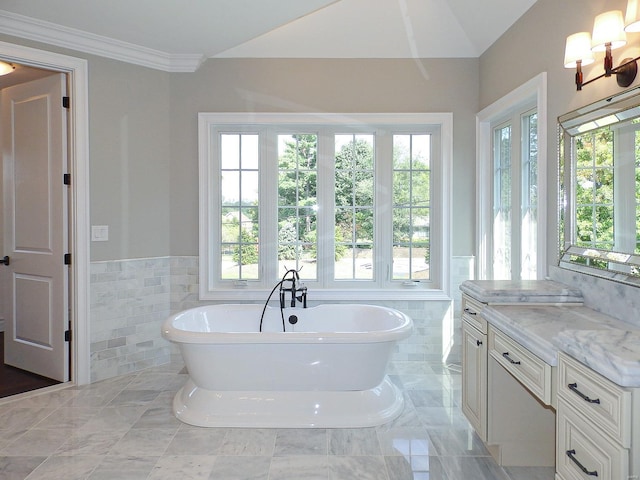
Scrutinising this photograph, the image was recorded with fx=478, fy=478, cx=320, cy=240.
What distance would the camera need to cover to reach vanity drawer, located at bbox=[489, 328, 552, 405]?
1.80 m

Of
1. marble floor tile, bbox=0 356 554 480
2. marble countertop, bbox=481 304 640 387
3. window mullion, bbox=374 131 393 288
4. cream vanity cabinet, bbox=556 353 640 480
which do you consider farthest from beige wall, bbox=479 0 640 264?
cream vanity cabinet, bbox=556 353 640 480

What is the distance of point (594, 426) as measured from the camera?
4.72 ft

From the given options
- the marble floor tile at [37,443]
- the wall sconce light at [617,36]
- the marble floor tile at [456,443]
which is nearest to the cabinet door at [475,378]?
the marble floor tile at [456,443]

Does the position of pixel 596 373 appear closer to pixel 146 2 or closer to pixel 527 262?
pixel 527 262

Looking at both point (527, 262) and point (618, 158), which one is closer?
point (618, 158)

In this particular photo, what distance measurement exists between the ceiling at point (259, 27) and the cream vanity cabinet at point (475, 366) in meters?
2.04

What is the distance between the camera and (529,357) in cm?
193

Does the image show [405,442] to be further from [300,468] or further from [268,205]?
[268,205]

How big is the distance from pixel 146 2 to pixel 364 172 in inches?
82.2

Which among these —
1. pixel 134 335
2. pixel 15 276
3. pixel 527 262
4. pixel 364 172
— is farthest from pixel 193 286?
pixel 527 262

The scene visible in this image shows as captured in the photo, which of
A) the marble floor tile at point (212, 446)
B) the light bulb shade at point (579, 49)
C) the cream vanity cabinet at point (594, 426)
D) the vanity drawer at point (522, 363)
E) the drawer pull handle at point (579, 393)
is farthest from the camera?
the marble floor tile at point (212, 446)

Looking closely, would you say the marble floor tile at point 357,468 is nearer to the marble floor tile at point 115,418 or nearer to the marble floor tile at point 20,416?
the marble floor tile at point 115,418

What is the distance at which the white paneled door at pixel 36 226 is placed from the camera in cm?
357

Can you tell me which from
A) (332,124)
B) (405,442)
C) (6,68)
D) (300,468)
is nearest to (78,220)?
(6,68)
